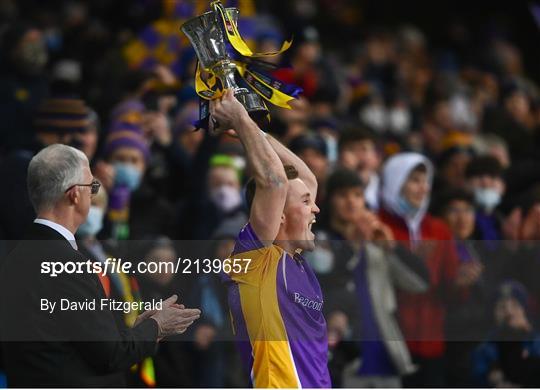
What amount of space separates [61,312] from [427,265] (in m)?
3.53

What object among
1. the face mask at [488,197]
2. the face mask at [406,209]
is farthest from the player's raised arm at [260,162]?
the face mask at [488,197]

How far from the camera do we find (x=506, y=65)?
15.8 m

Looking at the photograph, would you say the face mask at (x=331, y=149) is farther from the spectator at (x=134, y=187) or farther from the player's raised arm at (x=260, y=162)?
the player's raised arm at (x=260, y=162)

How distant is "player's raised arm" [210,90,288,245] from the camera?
508 cm

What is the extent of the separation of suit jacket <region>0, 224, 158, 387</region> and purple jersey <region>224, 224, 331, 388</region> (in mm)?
419

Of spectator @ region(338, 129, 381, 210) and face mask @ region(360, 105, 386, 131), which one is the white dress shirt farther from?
face mask @ region(360, 105, 386, 131)

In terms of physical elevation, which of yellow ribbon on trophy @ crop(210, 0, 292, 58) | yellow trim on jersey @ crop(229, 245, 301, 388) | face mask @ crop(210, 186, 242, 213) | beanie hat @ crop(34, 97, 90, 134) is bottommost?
yellow trim on jersey @ crop(229, 245, 301, 388)

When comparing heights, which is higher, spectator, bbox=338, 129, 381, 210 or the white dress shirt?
spectator, bbox=338, 129, 381, 210

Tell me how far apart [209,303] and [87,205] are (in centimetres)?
159

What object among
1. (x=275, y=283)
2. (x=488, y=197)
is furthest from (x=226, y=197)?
(x=275, y=283)

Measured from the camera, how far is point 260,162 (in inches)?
201

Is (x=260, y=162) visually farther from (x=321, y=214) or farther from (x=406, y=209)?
(x=406, y=209)

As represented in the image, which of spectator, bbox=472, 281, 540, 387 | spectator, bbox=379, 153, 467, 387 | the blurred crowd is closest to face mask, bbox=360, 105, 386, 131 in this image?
the blurred crowd

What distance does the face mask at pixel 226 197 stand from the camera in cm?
823
